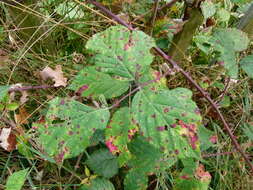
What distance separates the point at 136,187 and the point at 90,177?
0.17 meters

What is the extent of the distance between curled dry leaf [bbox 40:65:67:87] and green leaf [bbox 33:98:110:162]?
1.31ft

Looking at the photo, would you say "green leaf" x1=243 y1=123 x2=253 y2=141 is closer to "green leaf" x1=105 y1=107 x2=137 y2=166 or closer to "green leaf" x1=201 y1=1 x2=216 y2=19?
"green leaf" x1=201 y1=1 x2=216 y2=19

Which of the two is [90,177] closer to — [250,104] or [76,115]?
[76,115]

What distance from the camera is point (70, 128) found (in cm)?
70

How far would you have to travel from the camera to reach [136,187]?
0.99m

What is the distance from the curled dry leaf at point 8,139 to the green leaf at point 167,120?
0.63m

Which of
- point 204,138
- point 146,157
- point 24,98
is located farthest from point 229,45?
point 24,98

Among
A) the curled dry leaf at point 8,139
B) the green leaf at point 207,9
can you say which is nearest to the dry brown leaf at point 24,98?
the curled dry leaf at point 8,139

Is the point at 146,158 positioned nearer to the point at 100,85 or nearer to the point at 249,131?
the point at 100,85

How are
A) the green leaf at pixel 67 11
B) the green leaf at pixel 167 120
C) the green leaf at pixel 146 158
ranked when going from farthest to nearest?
the green leaf at pixel 67 11
the green leaf at pixel 146 158
the green leaf at pixel 167 120

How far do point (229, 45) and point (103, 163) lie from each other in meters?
0.59

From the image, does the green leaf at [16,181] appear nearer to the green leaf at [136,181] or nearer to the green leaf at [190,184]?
the green leaf at [136,181]

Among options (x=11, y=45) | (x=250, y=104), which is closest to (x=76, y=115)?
(x=11, y=45)

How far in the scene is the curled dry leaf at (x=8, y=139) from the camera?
1089mm
